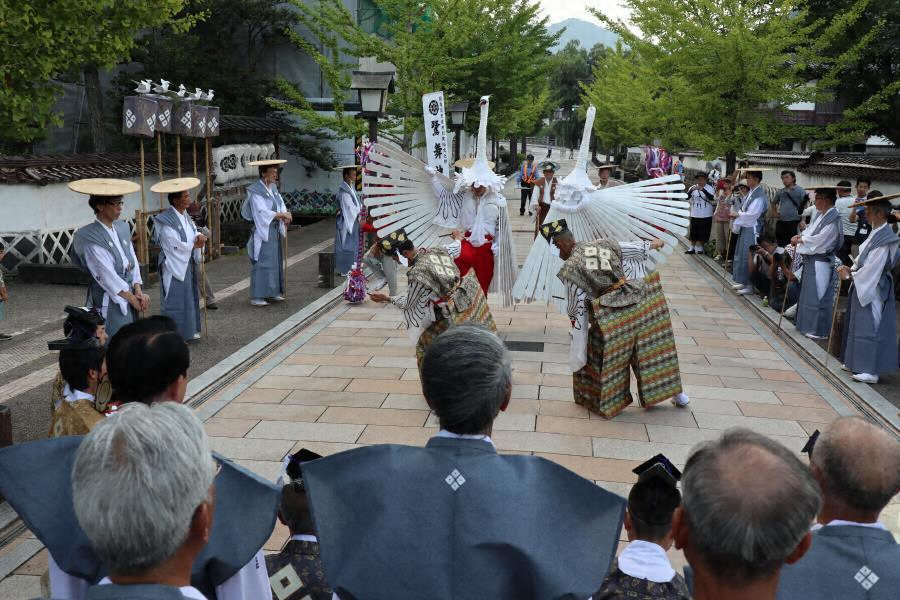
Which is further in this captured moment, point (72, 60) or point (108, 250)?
point (72, 60)

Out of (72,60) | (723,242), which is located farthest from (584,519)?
(723,242)

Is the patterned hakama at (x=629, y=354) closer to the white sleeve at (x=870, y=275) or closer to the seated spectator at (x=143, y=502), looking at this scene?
the white sleeve at (x=870, y=275)

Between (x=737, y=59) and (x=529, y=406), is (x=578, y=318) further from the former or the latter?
(x=737, y=59)

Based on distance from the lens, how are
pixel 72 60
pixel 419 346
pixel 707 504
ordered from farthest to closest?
pixel 72 60, pixel 419 346, pixel 707 504

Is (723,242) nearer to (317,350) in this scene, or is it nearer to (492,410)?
(317,350)

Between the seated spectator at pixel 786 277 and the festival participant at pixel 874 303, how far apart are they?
6.37 ft

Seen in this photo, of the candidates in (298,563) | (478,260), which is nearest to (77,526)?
(298,563)

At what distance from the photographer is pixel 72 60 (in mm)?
8859

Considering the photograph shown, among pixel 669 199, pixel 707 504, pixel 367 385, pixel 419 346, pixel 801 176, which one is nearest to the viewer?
pixel 707 504

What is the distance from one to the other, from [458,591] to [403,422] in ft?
13.8

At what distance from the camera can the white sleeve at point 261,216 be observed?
405 inches

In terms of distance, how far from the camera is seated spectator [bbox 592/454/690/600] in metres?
2.46

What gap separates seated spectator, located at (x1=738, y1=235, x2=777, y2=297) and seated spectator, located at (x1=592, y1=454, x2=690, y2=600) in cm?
869

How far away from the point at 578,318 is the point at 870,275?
299 cm
